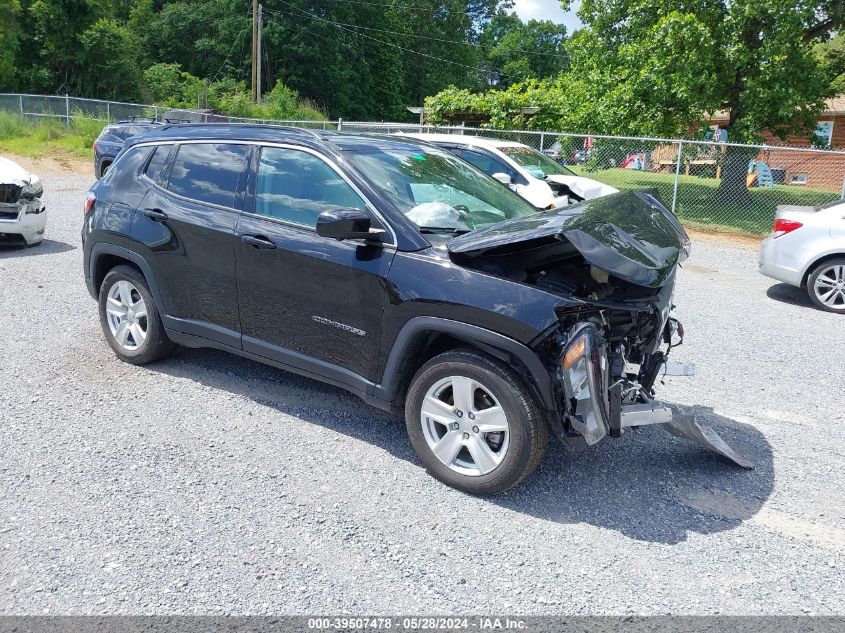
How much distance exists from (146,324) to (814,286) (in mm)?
7750

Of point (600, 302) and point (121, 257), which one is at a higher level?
point (600, 302)

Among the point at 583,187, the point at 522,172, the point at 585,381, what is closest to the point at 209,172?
the point at 585,381

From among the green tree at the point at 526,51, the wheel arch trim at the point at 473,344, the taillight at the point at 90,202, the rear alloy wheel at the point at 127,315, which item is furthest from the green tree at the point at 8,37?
Result: the green tree at the point at 526,51

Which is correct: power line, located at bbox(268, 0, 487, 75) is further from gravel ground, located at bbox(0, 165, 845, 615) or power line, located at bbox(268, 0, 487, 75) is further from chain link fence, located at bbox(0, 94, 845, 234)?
gravel ground, located at bbox(0, 165, 845, 615)

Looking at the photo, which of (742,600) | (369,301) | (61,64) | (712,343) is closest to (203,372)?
(369,301)

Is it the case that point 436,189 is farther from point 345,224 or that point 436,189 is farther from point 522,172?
point 522,172

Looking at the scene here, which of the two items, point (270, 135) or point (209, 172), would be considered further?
point (209, 172)

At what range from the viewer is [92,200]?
5.73m

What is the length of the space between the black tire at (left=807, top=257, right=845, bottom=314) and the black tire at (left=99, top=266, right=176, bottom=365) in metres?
7.55

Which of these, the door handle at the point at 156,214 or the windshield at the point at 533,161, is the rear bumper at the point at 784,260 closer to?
the windshield at the point at 533,161

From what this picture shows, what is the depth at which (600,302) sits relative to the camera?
12.4ft

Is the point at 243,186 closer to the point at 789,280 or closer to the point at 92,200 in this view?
the point at 92,200

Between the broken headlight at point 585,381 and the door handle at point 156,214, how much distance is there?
10.2 feet

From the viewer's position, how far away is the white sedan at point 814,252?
884 centimetres
